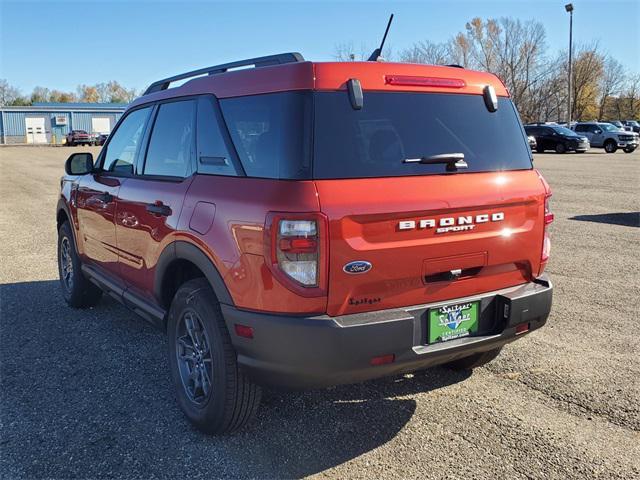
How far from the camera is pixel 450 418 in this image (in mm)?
3506

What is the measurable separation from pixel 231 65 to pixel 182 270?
52.0 inches

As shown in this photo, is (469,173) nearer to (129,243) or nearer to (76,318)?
(129,243)

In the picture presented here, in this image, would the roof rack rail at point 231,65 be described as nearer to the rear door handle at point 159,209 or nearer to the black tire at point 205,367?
the rear door handle at point 159,209

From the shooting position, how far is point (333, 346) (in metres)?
2.67

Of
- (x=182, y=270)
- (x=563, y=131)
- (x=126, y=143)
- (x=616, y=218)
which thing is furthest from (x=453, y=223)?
(x=563, y=131)

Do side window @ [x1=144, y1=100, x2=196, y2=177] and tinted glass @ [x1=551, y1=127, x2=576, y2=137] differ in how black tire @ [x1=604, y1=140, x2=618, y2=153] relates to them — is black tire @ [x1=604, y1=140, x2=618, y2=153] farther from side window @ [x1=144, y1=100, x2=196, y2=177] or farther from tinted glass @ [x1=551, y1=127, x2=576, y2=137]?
side window @ [x1=144, y1=100, x2=196, y2=177]

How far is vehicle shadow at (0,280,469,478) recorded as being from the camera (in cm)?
305

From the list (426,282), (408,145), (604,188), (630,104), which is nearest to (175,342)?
(426,282)

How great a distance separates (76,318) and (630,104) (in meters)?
97.7

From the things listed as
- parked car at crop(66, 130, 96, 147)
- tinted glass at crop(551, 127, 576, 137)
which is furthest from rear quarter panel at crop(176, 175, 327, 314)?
parked car at crop(66, 130, 96, 147)

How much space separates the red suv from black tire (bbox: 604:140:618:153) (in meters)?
37.8

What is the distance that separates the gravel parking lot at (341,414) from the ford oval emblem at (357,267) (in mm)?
1065

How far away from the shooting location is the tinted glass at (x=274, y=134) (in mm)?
2754

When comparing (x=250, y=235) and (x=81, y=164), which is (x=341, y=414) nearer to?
(x=250, y=235)
